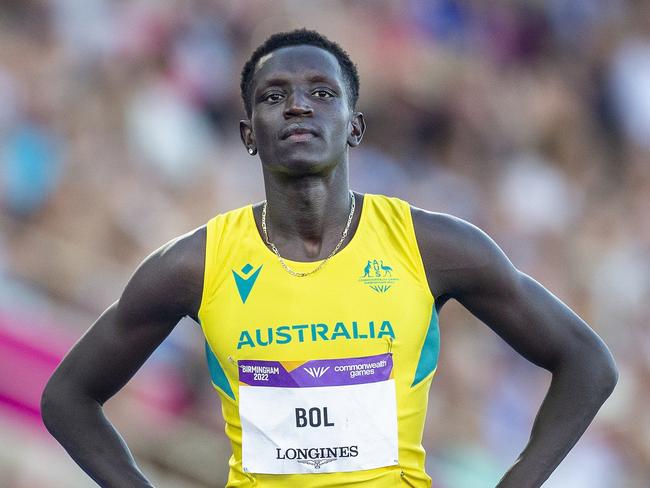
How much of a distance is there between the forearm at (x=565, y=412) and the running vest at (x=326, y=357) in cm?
38

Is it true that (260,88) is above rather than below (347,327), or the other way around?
above

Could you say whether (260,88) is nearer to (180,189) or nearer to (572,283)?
(180,189)

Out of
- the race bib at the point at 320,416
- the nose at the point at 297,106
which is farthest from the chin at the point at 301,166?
the race bib at the point at 320,416

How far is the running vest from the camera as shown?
4.17 m

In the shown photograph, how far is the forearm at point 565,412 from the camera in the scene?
14.3ft

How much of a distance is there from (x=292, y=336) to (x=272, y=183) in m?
0.57

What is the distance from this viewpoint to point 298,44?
443 cm

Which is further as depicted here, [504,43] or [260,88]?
[504,43]

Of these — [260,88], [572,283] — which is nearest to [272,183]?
[260,88]

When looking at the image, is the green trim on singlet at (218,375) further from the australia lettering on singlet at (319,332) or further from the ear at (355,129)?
the ear at (355,129)

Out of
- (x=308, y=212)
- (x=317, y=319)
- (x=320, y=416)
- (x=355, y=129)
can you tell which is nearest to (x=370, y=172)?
(x=355, y=129)

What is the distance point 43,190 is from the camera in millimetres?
8539

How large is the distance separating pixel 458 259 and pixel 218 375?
0.89m

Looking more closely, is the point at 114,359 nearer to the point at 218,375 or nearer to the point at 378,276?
the point at 218,375
